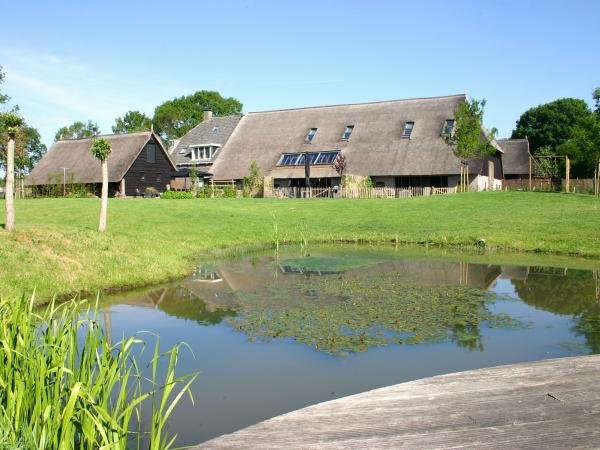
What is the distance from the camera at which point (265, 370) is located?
642 centimetres

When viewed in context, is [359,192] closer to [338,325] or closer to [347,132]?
[347,132]

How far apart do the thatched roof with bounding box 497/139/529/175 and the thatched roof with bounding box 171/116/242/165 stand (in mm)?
27113

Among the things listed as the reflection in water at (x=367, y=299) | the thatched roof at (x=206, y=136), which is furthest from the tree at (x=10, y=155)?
the thatched roof at (x=206, y=136)

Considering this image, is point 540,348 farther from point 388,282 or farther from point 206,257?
point 206,257

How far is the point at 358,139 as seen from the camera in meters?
42.7

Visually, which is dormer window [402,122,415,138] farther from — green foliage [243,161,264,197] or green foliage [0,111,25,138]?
green foliage [0,111,25,138]

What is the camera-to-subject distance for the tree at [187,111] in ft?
271

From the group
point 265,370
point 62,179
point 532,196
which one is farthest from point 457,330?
point 62,179

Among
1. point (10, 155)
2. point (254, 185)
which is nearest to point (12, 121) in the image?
point (10, 155)

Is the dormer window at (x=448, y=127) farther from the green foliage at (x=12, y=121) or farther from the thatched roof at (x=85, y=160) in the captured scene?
the green foliage at (x=12, y=121)

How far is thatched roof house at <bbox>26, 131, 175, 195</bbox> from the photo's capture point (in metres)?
42.6

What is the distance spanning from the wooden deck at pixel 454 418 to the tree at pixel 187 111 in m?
81.2

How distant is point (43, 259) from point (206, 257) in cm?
595

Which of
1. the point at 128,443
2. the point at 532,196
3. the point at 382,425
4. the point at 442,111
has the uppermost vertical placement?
the point at 442,111
